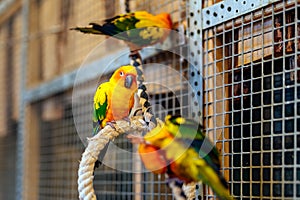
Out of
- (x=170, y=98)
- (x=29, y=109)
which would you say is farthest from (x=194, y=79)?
(x=29, y=109)

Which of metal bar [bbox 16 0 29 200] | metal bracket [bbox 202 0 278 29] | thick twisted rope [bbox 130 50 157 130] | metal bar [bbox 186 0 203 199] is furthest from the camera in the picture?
metal bar [bbox 16 0 29 200]

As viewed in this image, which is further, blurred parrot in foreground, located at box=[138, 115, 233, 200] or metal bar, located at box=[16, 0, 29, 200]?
metal bar, located at box=[16, 0, 29, 200]

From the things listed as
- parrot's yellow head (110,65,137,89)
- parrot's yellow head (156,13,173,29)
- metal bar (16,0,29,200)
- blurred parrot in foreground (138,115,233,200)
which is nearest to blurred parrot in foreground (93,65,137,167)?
parrot's yellow head (110,65,137,89)

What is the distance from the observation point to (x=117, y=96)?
78cm

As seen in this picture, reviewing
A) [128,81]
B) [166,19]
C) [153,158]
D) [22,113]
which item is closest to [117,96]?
[128,81]

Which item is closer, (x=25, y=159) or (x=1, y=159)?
(x=25, y=159)

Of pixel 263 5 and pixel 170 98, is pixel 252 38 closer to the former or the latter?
pixel 263 5

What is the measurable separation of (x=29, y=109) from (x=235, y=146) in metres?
1.06

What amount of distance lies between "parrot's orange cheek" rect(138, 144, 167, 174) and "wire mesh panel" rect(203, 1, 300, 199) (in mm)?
225

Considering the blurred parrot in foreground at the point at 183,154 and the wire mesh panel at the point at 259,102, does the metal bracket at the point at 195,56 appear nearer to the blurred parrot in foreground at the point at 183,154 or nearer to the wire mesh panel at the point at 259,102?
the wire mesh panel at the point at 259,102

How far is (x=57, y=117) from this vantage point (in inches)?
64.6

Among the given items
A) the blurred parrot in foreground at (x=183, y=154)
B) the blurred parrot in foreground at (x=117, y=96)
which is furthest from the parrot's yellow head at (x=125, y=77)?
the blurred parrot in foreground at (x=183, y=154)

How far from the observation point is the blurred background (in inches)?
31.1

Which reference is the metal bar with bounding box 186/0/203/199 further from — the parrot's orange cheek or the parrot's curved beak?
the parrot's orange cheek
